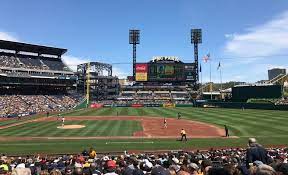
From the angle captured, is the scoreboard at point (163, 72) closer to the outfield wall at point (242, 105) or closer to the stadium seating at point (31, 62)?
the outfield wall at point (242, 105)

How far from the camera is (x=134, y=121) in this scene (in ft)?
187

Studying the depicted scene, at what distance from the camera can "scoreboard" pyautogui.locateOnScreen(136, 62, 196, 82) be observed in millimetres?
115938

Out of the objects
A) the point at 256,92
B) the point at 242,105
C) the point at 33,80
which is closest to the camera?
the point at 242,105

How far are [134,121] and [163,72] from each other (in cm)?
6081

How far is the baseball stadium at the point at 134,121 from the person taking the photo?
13453 mm

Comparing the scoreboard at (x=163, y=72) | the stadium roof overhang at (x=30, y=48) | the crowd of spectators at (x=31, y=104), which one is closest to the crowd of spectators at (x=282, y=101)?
the scoreboard at (x=163, y=72)

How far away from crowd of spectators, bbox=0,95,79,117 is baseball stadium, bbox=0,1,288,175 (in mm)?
263

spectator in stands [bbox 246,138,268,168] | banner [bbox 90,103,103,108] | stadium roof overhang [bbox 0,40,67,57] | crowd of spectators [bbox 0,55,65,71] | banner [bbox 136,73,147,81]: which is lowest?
banner [bbox 90,103,103,108]

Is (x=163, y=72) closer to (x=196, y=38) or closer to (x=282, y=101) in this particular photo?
(x=196, y=38)

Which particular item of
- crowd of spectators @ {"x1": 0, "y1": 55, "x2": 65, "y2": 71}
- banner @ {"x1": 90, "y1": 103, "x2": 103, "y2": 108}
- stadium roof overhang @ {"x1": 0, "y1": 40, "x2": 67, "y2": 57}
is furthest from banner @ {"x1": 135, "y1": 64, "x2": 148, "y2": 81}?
stadium roof overhang @ {"x1": 0, "y1": 40, "x2": 67, "y2": 57}

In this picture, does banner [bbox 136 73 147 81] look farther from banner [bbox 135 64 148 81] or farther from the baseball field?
the baseball field

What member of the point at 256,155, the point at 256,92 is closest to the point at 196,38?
the point at 256,92

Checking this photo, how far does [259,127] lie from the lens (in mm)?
44906

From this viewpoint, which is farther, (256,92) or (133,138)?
(256,92)
